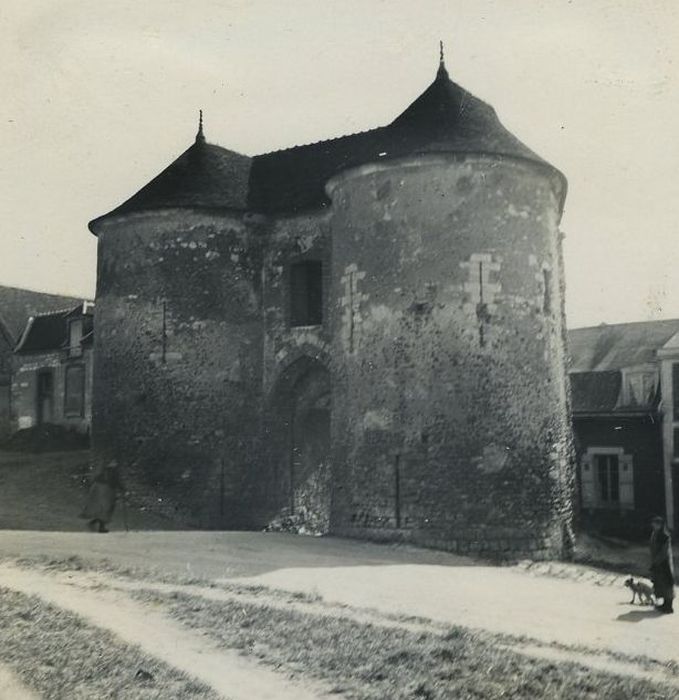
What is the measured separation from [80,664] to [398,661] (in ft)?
8.61

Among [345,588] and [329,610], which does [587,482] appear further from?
[329,610]

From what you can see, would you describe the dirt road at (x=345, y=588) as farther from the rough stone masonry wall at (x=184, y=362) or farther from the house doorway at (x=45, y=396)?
the house doorway at (x=45, y=396)

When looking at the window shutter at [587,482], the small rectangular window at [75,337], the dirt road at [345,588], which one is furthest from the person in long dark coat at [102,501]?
the small rectangular window at [75,337]

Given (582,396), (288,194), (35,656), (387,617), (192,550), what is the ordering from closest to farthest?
(35,656)
(387,617)
(192,550)
(288,194)
(582,396)

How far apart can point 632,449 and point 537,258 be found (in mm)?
9907

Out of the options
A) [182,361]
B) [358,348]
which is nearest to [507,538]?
[358,348]

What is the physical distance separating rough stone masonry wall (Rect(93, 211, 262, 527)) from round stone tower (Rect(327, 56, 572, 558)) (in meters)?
3.41

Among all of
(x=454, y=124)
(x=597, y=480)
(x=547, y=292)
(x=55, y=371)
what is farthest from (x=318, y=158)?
(x=55, y=371)

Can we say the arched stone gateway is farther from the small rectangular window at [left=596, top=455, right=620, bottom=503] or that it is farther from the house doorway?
the house doorway

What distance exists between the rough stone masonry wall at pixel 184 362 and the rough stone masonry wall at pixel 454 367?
3.48 m

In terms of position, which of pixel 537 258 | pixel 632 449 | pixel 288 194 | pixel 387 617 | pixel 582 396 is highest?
pixel 288 194

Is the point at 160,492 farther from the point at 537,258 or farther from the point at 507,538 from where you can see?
the point at 537,258

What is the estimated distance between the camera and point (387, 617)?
8.80 meters

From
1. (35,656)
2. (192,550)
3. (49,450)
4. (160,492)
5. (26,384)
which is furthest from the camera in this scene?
(26,384)
